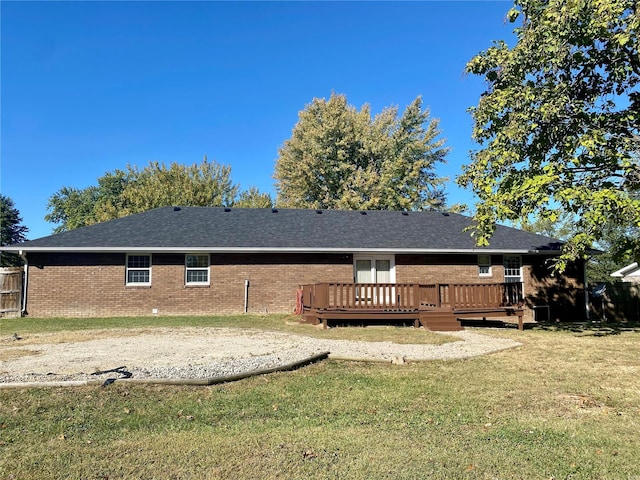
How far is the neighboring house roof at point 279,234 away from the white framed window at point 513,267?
1.93 ft

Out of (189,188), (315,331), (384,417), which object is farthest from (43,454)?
(189,188)

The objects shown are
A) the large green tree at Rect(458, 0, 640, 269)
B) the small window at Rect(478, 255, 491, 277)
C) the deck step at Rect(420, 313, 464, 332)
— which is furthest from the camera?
the small window at Rect(478, 255, 491, 277)

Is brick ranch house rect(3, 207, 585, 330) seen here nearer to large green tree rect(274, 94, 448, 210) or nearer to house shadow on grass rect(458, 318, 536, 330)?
house shadow on grass rect(458, 318, 536, 330)

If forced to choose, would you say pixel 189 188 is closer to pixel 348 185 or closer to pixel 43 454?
pixel 348 185

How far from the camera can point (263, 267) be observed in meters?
17.9

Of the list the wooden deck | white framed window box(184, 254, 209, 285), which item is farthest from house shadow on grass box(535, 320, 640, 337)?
white framed window box(184, 254, 209, 285)

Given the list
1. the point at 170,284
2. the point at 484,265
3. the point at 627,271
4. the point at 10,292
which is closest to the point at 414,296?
the point at 484,265

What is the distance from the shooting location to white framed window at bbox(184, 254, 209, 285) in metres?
17.6

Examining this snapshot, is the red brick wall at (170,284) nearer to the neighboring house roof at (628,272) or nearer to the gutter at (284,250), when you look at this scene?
the gutter at (284,250)

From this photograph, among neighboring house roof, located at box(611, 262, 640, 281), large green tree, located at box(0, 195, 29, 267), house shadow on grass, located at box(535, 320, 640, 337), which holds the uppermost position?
large green tree, located at box(0, 195, 29, 267)

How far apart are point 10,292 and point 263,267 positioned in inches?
356

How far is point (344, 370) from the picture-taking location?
7680 millimetres

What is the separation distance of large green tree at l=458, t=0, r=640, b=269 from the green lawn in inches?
210

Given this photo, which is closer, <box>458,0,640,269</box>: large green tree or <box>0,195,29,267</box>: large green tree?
<box>458,0,640,269</box>: large green tree
